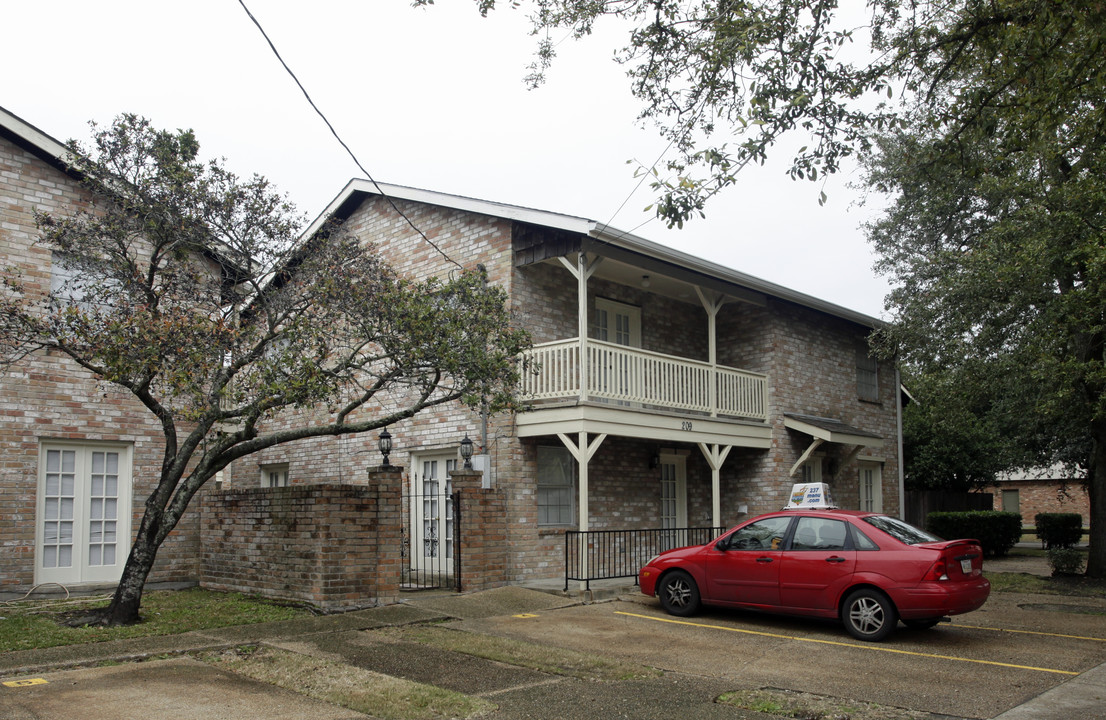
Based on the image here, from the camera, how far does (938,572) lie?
9219 millimetres

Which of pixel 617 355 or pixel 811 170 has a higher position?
pixel 811 170

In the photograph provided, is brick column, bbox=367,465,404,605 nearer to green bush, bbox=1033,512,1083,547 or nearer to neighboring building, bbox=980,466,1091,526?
green bush, bbox=1033,512,1083,547

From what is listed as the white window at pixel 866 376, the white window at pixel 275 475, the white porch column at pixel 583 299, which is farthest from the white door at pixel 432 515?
the white window at pixel 866 376

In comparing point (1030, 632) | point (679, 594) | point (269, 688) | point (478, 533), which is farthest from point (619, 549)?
point (269, 688)

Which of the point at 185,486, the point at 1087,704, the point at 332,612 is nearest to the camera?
the point at 1087,704

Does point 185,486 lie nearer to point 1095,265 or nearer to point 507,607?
point 507,607

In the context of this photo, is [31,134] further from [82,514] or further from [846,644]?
[846,644]

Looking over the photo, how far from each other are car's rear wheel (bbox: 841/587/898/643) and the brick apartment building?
459 centimetres

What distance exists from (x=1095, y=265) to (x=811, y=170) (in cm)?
606

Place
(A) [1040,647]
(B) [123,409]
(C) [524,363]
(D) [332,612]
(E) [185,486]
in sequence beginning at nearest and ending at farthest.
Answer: (A) [1040,647] < (E) [185,486] < (D) [332,612] < (C) [524,363] < (B) [123,409]

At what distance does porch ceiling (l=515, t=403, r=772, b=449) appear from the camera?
44.6 feet

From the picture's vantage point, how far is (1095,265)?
1198 centimetres

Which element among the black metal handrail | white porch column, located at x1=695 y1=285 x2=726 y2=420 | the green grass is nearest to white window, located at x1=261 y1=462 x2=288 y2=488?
the green grass

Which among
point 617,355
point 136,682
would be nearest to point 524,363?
point 617,355
